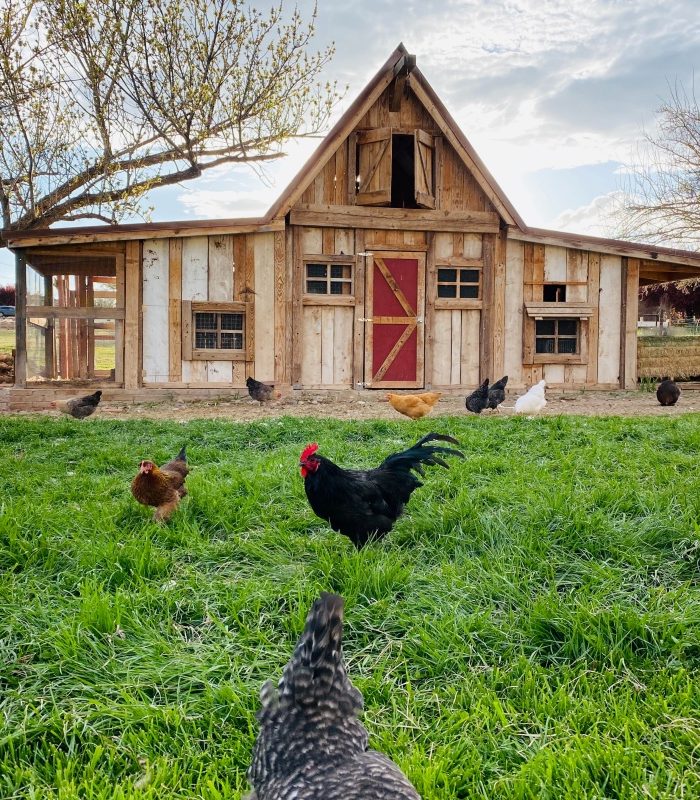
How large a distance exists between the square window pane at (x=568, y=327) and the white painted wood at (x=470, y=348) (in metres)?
1.89

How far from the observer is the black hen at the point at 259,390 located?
11.3 meters

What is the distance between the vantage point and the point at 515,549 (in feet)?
11.3

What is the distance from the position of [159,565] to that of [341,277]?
10.0 metres

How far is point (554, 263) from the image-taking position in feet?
43.2

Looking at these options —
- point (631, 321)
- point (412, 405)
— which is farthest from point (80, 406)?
point (631, 321)

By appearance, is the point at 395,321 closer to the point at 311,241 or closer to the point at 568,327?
the point at 311,241

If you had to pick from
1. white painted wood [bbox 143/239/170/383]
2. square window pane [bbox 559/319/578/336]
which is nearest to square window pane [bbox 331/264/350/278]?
white painted wood [bbox 143/239/170/383]

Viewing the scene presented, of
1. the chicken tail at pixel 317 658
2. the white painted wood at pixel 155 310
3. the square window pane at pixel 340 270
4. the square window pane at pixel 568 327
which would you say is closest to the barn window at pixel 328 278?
the square window pane at pixel 340 270

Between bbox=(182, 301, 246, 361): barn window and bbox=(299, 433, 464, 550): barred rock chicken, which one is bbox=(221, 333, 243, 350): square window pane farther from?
bbox=(299, 433, 464, 550): barred rock chicken

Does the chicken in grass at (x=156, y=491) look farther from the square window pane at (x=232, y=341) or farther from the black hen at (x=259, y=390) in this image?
the square window pane at (x=232, y=341)

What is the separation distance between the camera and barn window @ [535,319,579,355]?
13375 millimetres

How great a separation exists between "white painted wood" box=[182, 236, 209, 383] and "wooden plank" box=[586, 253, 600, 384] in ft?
25.9

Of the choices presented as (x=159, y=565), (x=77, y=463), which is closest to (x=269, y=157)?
(x=77, y=463)

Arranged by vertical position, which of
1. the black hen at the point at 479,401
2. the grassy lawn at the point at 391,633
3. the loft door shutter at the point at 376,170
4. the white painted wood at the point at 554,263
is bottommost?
the grassy lawn at the point at 391,633
